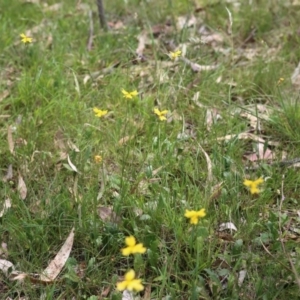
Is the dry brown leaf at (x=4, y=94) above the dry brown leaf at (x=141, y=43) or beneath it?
above

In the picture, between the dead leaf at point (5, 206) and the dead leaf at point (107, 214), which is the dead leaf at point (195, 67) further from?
the dead leaf at point (5, 206)

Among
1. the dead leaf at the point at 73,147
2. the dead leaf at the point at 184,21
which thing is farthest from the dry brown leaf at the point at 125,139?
the dead leaf at the point at 184,21

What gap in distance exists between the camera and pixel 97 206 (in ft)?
7.68

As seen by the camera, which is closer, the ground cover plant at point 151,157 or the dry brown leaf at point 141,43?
the ground cover plant at point 151,157

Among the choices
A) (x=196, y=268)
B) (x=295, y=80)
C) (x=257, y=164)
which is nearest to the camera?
(x=196, y=268)

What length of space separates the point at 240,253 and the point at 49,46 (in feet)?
7.08

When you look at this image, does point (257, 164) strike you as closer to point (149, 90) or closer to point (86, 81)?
point (149, 90)

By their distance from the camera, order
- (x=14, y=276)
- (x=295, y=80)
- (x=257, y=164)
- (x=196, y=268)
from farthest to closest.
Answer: (x=295, y=80) < (x=257, y=164) < (x=14, y=276) < (x=196, y=268)

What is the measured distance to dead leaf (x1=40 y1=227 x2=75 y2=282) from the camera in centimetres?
209

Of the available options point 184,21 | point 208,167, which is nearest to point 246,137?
point 208,167

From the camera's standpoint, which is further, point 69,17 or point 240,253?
point 69,17

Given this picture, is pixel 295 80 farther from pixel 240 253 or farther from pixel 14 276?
pixel 14 276

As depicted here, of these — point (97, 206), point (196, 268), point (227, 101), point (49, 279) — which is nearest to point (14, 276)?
point (49, 279)

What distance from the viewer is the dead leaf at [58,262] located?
209 centimetres
